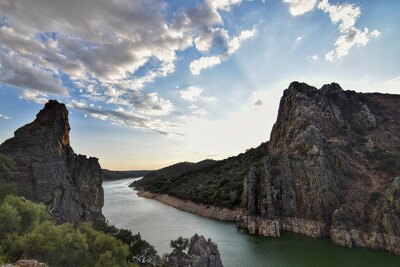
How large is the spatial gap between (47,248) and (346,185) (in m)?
68.0

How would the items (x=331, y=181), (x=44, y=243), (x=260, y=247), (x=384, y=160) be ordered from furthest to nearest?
1. (x=384, y=160)
2. (x=331, y=181)
3. (x=260, y=247)
4. (x=44, y=243)

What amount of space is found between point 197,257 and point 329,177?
4463cm

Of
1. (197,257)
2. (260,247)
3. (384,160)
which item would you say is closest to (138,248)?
(197,257)

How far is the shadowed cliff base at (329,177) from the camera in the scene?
6094cm

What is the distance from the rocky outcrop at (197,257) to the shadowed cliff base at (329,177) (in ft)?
99.0

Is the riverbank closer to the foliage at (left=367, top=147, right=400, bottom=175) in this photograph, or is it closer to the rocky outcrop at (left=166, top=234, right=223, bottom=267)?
the foliage at (left=367, top=147, right=400, bottom=175)

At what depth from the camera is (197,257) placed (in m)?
38.9

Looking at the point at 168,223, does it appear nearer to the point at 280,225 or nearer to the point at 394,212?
the point at 280,225

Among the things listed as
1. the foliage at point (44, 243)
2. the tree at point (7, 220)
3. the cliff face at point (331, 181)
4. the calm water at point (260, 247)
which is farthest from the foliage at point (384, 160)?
the tree at point (7, 220)

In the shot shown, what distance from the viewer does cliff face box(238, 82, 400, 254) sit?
198ft

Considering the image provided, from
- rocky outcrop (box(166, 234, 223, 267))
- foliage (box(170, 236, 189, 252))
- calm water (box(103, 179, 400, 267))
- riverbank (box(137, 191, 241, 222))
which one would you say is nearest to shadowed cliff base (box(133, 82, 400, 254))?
riverbank (box(137, 191, 241, 222))

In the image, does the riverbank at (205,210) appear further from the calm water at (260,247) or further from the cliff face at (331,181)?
the cliff face at (331,181)

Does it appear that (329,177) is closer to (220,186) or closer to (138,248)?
(138,248)

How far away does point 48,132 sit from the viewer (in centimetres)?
5166
